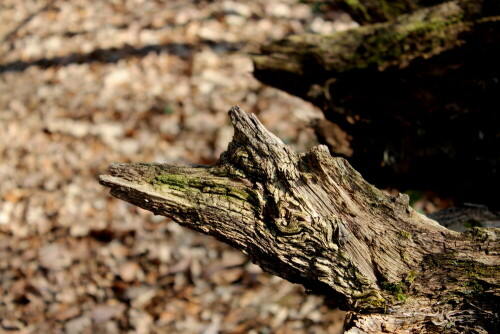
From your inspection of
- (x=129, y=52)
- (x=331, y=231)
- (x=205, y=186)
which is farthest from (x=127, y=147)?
(x=331, y=231)

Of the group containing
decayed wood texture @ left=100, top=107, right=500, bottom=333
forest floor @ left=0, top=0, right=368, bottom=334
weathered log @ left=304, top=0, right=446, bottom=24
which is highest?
weathered log @ left=304, top=0, right=446, bottom=24

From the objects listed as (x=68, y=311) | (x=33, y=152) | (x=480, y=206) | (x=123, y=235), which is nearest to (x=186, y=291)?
(x=123, y=235)

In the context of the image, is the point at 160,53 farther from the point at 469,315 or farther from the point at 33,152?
the point at 469,315

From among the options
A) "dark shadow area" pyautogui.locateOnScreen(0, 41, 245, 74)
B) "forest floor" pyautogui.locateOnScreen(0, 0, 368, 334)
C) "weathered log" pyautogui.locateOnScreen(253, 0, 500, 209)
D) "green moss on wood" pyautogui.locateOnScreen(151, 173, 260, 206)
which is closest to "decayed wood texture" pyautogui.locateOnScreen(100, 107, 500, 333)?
"green moss on wood" pyautogui.locateOnScreen(151, 173, 260, 206)

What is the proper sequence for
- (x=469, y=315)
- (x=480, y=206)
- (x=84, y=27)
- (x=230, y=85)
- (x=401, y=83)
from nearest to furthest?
(x=469, y=315), (x=480, y=206), (x=401, y=83), (x=230, y=85), (x=84, y=27)

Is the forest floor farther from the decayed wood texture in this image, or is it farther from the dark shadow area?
the decayed wood texture

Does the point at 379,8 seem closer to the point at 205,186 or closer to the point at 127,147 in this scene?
the point at 127,147
